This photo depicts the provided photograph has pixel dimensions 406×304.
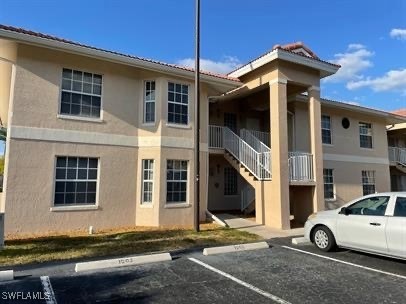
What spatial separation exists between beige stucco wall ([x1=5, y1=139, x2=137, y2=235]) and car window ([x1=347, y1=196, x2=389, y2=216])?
26.2 feet

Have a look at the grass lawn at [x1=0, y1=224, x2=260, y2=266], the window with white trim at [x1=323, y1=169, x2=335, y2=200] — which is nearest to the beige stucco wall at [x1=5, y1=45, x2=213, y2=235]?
the grass lawn at [x1=0, y1=224, x2=260, y2=266]

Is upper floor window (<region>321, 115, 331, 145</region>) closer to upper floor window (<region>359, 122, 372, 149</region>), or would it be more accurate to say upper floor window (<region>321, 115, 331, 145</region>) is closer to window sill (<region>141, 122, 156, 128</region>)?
upper floor window (<region>359, 122, 372, 149</region>)

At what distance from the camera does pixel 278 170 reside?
41.8 ft

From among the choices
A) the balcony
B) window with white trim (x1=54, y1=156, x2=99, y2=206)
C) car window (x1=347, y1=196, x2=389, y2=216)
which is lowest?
car window (x1=347, y1=196, x2=389, y2=216)

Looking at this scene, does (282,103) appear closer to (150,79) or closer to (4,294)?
(150,79)

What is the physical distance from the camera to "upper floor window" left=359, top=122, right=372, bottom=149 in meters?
20.6

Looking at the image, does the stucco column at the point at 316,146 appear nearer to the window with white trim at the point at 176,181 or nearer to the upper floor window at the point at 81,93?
the window with white trim at the point at 176,181

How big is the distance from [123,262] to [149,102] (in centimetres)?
757

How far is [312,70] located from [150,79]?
7057 millimetres

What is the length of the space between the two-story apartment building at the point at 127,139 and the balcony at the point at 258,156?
48 mm

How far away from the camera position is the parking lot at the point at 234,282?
518cm

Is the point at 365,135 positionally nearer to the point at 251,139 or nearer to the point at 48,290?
the point at 251,139

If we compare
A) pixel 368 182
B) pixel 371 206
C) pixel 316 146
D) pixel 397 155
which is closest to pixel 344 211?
pixel 371 206

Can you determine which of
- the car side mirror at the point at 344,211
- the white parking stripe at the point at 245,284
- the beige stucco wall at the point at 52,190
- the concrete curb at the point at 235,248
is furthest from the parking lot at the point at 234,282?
the beige stucco wall at the point at 52,190
